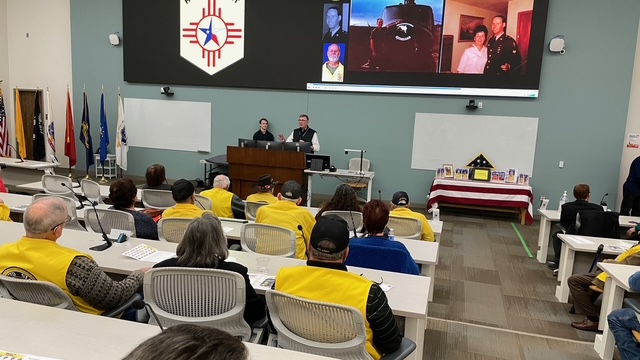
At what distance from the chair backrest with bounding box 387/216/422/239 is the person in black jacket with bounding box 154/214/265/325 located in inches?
77.9

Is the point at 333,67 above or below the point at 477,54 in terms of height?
below

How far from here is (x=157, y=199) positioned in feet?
15.3

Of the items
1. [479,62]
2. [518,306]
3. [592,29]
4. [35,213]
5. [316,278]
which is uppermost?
[592,29]

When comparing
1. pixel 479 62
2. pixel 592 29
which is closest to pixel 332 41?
pixel 479 62

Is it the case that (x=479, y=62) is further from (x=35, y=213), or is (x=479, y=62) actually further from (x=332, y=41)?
(x=35, y=213)

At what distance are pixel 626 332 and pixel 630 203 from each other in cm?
541

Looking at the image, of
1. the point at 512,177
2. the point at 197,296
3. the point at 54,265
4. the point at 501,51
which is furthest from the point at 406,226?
the point at 501,51

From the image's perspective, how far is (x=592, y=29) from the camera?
7.73 metres

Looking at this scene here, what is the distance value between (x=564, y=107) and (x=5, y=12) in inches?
487

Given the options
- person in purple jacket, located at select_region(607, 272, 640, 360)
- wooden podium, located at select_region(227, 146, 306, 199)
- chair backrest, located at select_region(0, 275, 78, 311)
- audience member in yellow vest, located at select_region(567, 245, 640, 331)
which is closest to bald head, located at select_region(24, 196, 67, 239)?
chair backrest, located at select_region(0, 275, 78, 311)

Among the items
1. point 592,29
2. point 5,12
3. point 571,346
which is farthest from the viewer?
point 5,12

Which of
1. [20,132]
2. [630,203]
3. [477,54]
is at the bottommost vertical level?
[630,203]

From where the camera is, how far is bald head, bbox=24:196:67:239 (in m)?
2.13

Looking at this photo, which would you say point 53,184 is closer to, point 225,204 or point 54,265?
point 225,204
